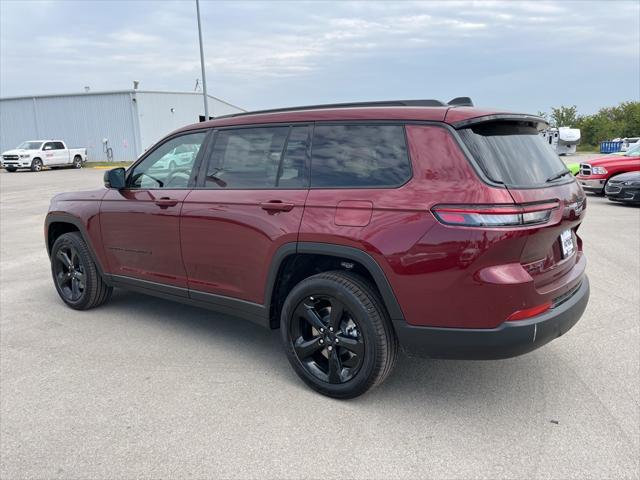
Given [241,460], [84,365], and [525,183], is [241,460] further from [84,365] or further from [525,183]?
[525,183]

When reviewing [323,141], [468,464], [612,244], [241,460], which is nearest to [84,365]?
[241,460]

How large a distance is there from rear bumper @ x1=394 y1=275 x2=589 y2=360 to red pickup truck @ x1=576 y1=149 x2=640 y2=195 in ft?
38.0

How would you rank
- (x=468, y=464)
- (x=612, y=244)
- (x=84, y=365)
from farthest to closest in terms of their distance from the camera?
1. (x=612, y=244)
2. (x=84, y=365)
3. (x=468, y=464)

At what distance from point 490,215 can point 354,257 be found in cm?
80

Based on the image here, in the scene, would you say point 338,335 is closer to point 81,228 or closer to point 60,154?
point 81,228

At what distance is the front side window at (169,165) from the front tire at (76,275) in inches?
37.1

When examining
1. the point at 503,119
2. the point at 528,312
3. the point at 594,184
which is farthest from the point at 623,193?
the point at 528,312

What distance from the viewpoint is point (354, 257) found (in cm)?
304

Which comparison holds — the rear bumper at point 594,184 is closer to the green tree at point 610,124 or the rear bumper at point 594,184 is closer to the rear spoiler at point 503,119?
the rear spoiler at point 503,119

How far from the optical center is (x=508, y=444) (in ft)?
9.14

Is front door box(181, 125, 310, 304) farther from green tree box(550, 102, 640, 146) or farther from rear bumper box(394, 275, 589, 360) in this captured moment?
green tree box(550, 102, 640, 146)

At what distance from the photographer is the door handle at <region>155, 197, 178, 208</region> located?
405 centimetres

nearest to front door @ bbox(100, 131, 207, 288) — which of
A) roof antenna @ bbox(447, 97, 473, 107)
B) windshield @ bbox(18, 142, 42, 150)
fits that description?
roof antenna @ bbox(447, 97, 473, 107)

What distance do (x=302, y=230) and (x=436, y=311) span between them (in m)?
0.96
